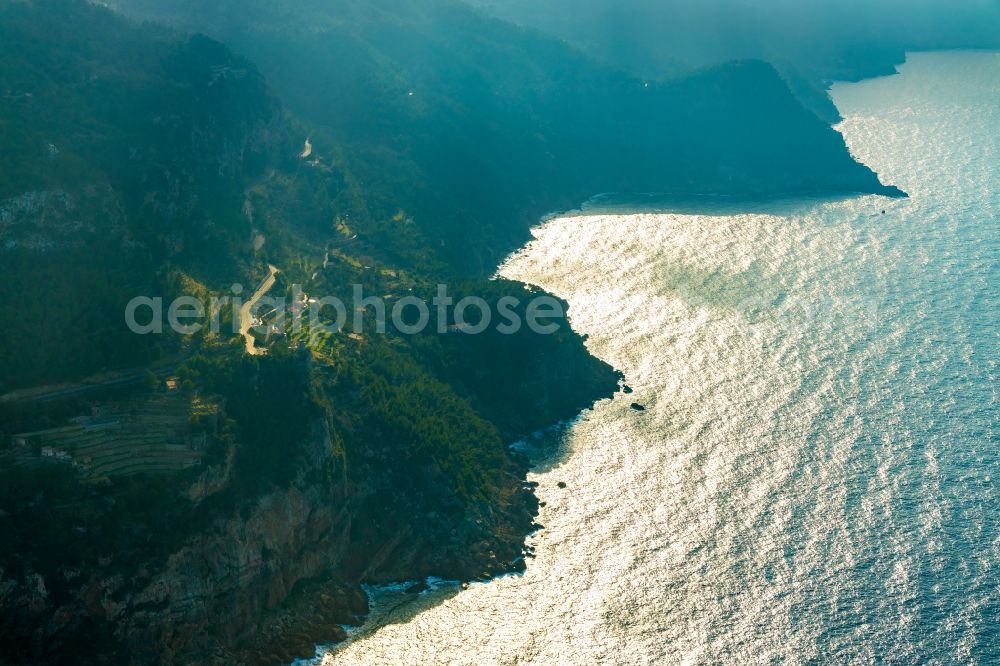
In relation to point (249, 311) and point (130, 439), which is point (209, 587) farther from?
point (249, 311)

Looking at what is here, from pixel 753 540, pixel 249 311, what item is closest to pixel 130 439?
pixel 249 311

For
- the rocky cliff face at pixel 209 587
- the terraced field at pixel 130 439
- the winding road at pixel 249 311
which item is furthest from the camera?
the winding road at pixel 249 311

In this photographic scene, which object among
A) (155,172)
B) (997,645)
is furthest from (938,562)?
(155,172)

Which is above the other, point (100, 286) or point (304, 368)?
point (100, 286)

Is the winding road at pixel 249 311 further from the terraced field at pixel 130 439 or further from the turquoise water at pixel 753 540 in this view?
the turquoise water at pixel 753 540

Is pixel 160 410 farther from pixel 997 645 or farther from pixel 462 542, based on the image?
pixel 997 645

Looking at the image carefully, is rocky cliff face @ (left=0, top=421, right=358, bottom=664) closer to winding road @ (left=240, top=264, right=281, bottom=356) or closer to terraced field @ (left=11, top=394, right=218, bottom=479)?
terraced field @ (left=11, top=394, right=218, bottom=479)

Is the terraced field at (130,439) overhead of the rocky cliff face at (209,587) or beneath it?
overhead

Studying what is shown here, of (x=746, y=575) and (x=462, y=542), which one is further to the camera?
(x=462, y=542)

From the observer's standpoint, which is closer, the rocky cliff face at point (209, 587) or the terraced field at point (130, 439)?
the rocky cliff face at point (209, 587)

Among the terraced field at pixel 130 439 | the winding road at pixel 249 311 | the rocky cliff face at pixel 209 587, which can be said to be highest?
the winding road at pixel 249 311

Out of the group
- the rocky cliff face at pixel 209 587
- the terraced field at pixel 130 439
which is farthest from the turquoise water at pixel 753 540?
the terraced field at pixel 130 439
